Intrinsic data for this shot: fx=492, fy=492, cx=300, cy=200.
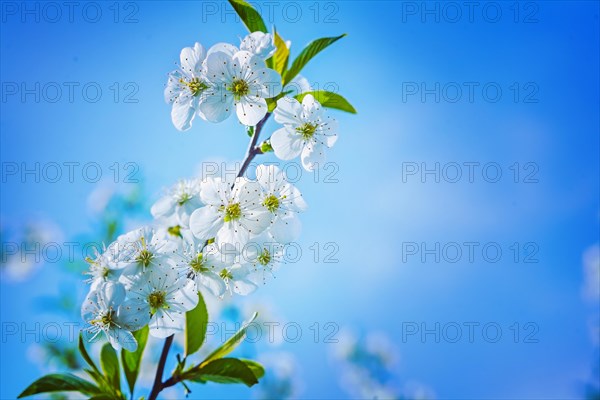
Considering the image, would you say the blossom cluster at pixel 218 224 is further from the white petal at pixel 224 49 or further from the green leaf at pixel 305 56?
the green leaf at pixel 305 56

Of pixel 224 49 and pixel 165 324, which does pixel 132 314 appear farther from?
pixel 224 49

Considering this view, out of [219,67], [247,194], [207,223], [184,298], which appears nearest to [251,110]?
[219,67]

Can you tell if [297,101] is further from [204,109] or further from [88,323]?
[88,323]

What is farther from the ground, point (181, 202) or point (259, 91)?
point (259, 91)

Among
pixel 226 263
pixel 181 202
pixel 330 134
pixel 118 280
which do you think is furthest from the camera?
pixel 181 202

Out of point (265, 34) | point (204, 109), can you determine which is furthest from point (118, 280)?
point (265, 34)

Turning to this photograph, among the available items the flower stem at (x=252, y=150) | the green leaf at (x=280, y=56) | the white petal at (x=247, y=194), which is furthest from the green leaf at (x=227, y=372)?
the green leaf at (x=280, y=56)
